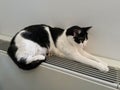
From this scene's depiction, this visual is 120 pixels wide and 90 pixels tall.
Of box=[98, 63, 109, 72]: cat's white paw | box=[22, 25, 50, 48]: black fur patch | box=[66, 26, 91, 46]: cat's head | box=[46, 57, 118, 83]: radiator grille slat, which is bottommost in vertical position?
box=[46, 57, 118, 83]: radiator grille slat

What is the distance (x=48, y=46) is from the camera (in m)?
1.25

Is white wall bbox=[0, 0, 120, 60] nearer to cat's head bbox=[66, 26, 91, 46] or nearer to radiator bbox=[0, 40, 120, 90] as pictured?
cat's head bbox=[66, 26, 91, 46]

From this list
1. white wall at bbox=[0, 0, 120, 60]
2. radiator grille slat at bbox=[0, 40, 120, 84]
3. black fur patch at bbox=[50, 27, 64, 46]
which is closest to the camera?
radiator grille slat at bbox=[0, 40, 120, 84]

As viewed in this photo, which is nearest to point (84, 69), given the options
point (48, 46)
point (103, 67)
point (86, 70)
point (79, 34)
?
point (86, 70)

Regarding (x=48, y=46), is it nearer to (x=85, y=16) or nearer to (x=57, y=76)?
(x=57, y=76)

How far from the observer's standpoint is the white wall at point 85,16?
1.07 meters

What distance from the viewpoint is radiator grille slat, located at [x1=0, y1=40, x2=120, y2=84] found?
964 mm

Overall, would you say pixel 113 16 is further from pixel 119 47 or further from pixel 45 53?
pixel 45 53

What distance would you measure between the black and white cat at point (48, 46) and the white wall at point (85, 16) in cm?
8

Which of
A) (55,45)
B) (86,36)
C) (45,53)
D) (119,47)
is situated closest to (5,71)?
(45,53)

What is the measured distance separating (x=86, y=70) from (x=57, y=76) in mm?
210

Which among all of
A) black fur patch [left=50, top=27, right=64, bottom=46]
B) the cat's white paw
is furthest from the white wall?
the cat's white paw

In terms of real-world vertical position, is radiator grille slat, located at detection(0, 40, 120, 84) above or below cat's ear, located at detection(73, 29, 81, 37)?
below

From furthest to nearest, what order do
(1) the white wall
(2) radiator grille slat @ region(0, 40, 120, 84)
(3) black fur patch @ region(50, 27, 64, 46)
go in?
(3) black fur patch @ region(50, 27, 64, 46) < (1) the white wall < (2) radiator grille slat @ region(0, 40, 120, 84)
